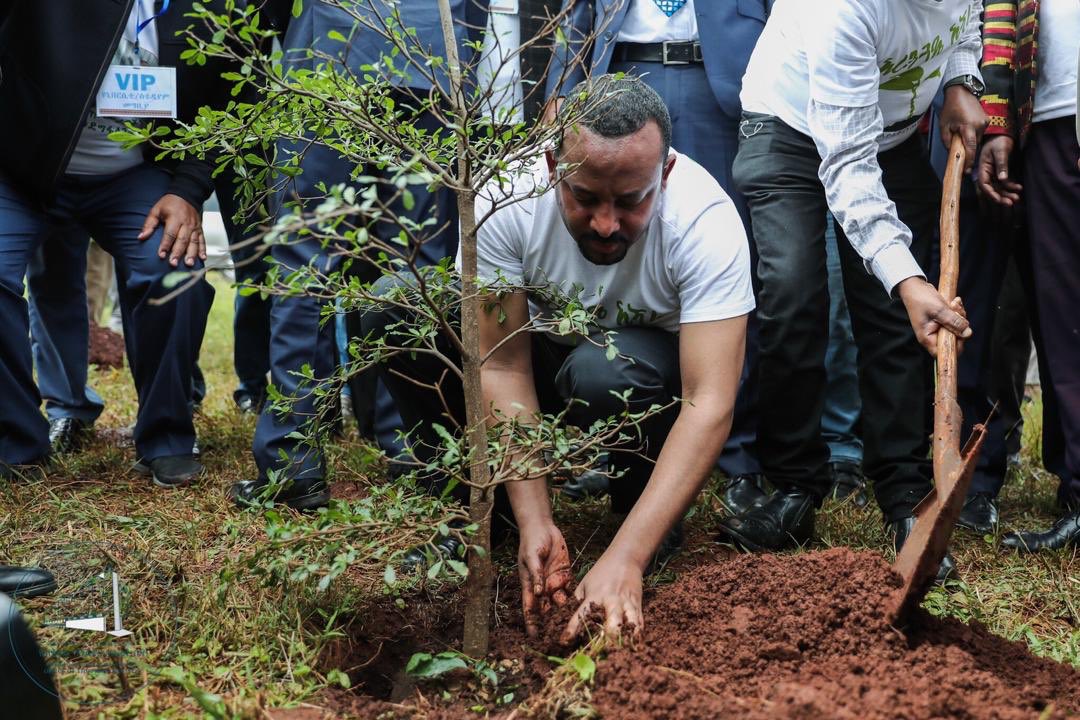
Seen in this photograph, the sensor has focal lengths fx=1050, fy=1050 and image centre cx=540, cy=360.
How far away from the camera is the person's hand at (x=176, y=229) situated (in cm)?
351

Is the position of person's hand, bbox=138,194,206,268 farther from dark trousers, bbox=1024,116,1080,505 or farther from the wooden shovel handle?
dark trousers, bbox=1024,116,1080,505

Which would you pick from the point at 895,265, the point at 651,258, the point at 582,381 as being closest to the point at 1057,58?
the point at 895,265

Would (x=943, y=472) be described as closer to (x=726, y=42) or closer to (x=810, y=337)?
(x=810, y=337)

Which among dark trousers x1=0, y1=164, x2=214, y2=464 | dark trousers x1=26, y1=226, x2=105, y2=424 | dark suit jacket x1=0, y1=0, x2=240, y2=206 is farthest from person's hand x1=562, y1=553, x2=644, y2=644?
dark trousers x1=26, y1=226, x2=105, y2=424

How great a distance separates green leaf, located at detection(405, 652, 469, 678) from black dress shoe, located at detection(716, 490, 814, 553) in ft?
3.41

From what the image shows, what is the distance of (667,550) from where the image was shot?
287 centimetres

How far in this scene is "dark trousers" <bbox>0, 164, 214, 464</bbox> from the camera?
342 cm

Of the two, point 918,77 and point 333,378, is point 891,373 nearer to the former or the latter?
point 918,77

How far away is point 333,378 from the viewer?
2311 millimetres

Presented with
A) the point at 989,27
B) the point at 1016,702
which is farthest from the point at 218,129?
the point at 989,27

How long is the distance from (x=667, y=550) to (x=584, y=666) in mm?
894

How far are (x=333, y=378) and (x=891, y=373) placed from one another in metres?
1.64

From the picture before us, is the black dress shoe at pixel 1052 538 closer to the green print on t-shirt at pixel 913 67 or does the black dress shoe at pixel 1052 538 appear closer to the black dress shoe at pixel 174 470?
the green print on t-shirt at pixel 913 67

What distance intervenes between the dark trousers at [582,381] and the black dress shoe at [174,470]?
1.00m
